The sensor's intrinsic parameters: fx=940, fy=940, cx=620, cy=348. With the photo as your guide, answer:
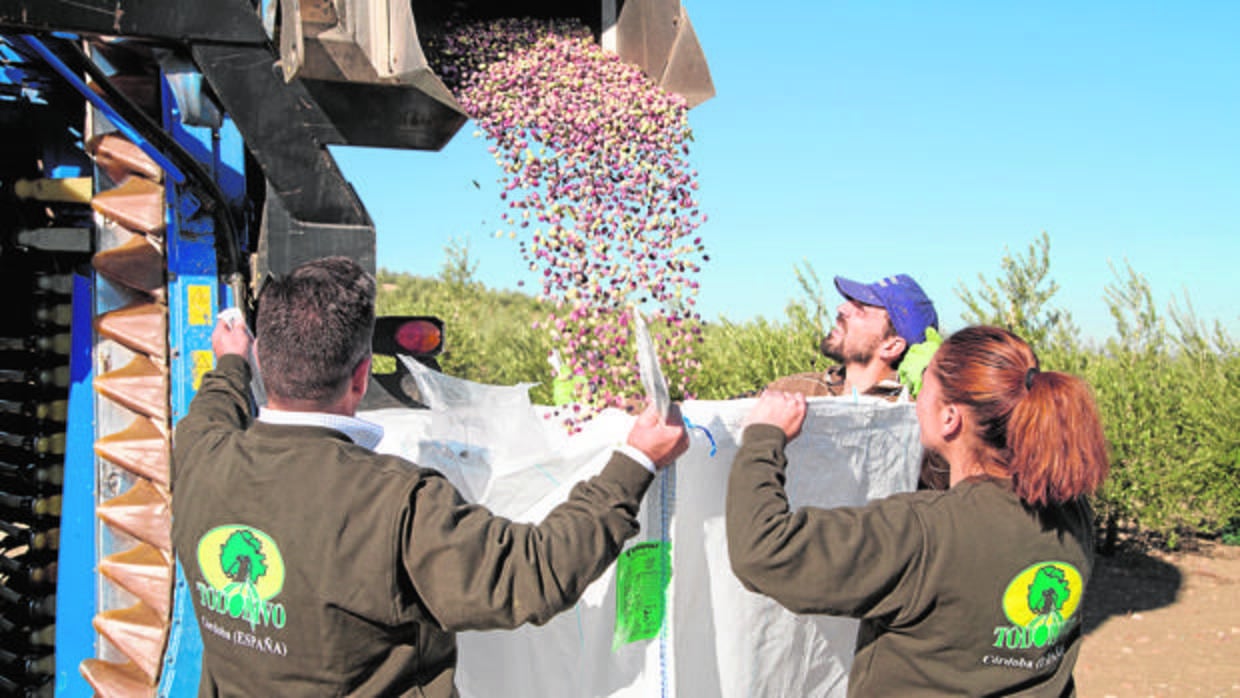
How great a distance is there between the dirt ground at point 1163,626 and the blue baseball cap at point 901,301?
2.92 meters

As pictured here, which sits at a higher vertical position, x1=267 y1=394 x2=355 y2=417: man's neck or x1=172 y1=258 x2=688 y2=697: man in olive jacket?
x1=267 y1=394 x2=355 y2=417: man's neck

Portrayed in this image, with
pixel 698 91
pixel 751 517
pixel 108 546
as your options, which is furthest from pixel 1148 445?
pixel 108 546

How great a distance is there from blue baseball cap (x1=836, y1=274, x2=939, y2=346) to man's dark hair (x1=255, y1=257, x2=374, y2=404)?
2178mm

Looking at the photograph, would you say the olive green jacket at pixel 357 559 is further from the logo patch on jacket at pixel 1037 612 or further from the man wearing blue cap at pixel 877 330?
the man wearing blue cap at pixel 877 330

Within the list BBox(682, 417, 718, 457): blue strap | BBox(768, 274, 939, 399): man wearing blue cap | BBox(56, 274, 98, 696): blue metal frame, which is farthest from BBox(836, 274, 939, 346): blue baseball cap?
BBox(56, 274, 98, 696): blue metal frame

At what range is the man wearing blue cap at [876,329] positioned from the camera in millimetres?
3395

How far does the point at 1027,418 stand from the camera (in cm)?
171

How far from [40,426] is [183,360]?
1.96ft

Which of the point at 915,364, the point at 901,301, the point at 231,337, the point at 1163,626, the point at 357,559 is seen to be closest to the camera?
the point at 357,559

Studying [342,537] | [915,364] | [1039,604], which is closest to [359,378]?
[342,537]

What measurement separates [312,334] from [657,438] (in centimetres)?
68

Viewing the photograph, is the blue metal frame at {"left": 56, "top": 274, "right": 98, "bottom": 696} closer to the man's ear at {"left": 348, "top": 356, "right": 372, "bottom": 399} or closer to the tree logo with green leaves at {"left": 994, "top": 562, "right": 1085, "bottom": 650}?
the man's ear at {"left": 348, "top": 356, "right": 372, "bottom": 399}

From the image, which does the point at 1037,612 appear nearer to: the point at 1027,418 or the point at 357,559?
the point at 1027,418

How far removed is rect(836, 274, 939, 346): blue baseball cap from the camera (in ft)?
11.1
